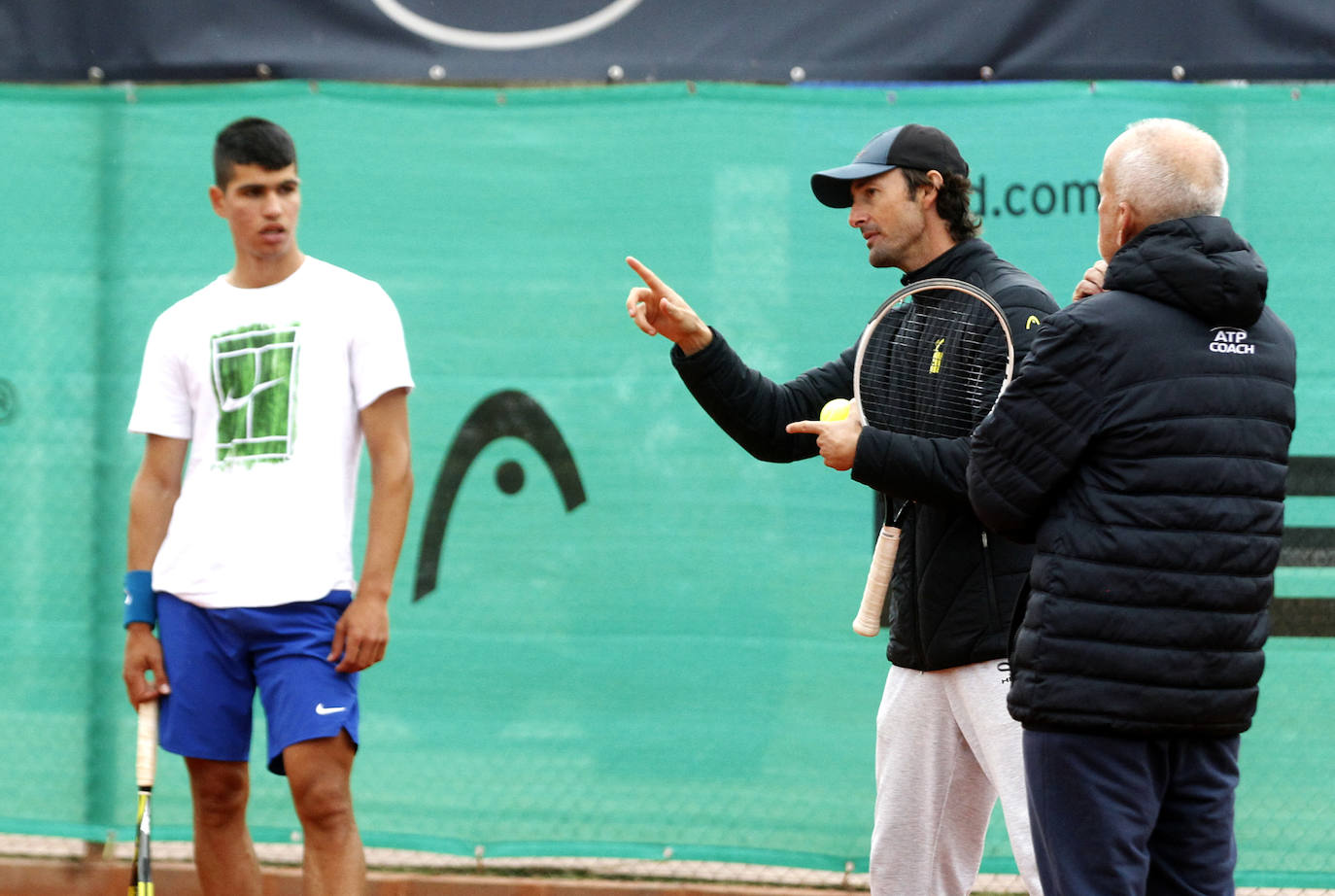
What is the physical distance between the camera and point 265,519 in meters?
3.14

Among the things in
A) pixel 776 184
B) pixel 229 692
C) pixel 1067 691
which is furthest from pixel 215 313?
pixel 1067 691

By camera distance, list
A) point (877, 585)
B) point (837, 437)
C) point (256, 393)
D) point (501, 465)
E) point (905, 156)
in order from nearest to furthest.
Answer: point (837, 437), point (877, 585), point (905, 156), point (256, 393), point (501, 465)

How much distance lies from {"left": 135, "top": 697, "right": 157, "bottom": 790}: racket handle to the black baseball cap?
6.06ft

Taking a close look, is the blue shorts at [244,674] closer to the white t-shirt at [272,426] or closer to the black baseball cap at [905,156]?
the white t-shirt at [272,426]

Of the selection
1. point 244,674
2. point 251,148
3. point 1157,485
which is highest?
point 251,148

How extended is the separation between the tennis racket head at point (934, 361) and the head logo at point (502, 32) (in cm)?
142

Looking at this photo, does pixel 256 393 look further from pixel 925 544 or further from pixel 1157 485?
pixel 1157 485

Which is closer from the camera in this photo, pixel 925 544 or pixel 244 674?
pixel 925 544

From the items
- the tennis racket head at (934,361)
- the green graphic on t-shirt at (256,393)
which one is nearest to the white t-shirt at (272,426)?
the green graphic on t-shirt at (256,393)

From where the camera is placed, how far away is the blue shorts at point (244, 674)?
Answer: 3.07 m

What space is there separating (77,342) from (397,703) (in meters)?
1.37

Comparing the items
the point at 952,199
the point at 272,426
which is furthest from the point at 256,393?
the point at 952,199

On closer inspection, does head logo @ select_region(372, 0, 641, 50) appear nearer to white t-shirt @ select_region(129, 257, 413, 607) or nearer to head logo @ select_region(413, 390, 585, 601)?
head logo @ select_region(413, 390, 585, 601)

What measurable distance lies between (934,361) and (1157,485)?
753 mm
